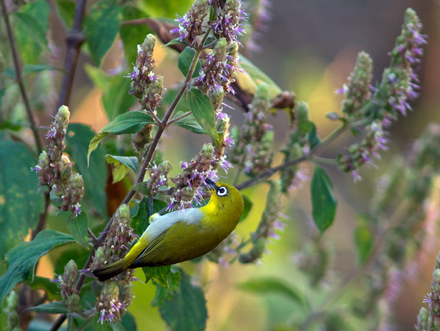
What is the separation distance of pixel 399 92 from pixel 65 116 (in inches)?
30.8

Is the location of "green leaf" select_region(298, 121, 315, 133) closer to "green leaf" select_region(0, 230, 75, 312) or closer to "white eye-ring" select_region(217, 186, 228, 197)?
"white eye-ring" select_region(217, 186, 228, 197)

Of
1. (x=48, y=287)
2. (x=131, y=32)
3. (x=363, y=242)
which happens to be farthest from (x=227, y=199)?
(x=363, y=242)

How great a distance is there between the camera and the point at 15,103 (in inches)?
71.9

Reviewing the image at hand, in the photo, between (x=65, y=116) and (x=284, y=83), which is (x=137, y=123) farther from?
(x=284, y=83)

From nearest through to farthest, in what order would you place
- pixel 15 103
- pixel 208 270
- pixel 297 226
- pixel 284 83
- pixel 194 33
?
pixel 194 33
pixel 208 270
pixel 15 103
pixel 297 226
pixel 284 83

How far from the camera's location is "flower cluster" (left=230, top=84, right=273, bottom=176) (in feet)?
4.01

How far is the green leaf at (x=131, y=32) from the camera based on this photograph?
1.39 meters

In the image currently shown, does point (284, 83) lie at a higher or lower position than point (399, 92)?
higher

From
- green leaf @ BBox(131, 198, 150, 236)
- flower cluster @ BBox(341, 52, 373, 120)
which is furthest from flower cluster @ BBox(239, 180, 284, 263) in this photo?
green leaf @ BBox(131, 198, 150, 236)

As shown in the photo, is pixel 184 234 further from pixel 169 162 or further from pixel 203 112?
pixel 203 112

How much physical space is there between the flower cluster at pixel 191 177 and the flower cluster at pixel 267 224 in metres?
0.35

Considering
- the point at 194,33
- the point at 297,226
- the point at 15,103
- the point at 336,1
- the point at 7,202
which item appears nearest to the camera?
the point at 194,33

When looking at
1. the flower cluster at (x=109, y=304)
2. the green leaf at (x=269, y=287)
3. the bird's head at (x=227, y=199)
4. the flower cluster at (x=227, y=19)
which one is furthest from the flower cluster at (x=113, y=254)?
the green leaf at (x=269, y=287)

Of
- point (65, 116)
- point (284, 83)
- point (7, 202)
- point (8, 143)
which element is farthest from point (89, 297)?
point (284, 83)
